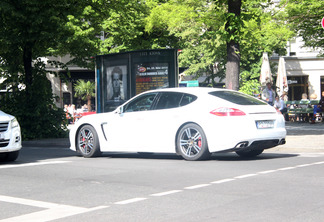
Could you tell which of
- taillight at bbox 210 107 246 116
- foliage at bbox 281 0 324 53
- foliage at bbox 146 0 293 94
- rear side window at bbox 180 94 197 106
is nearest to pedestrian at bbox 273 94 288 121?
foliage at bbox 146 0 293 94

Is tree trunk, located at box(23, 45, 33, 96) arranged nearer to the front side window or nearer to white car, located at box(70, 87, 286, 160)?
white car, located at box(70, 87, 286, 160)

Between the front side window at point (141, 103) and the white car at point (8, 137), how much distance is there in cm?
238

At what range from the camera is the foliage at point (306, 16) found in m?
28.0

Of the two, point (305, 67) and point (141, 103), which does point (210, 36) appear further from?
point (305, 67)

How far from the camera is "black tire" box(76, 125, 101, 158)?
13242mm

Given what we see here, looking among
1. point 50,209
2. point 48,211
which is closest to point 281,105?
point 50,209

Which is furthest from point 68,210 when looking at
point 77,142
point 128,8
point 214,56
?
point 214,56

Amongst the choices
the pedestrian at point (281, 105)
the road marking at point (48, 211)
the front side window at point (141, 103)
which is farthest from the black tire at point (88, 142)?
the pedestrian at point (281, 105)

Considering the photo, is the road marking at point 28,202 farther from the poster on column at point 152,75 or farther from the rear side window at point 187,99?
the poster on column at point 152,75

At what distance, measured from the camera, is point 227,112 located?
11.2 m

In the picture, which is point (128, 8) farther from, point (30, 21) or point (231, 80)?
point (231, 80)

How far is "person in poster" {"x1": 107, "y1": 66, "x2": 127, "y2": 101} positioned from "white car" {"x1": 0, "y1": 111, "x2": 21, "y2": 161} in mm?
6580

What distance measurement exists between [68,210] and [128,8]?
1993 centimetres

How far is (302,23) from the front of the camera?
2992 cm
